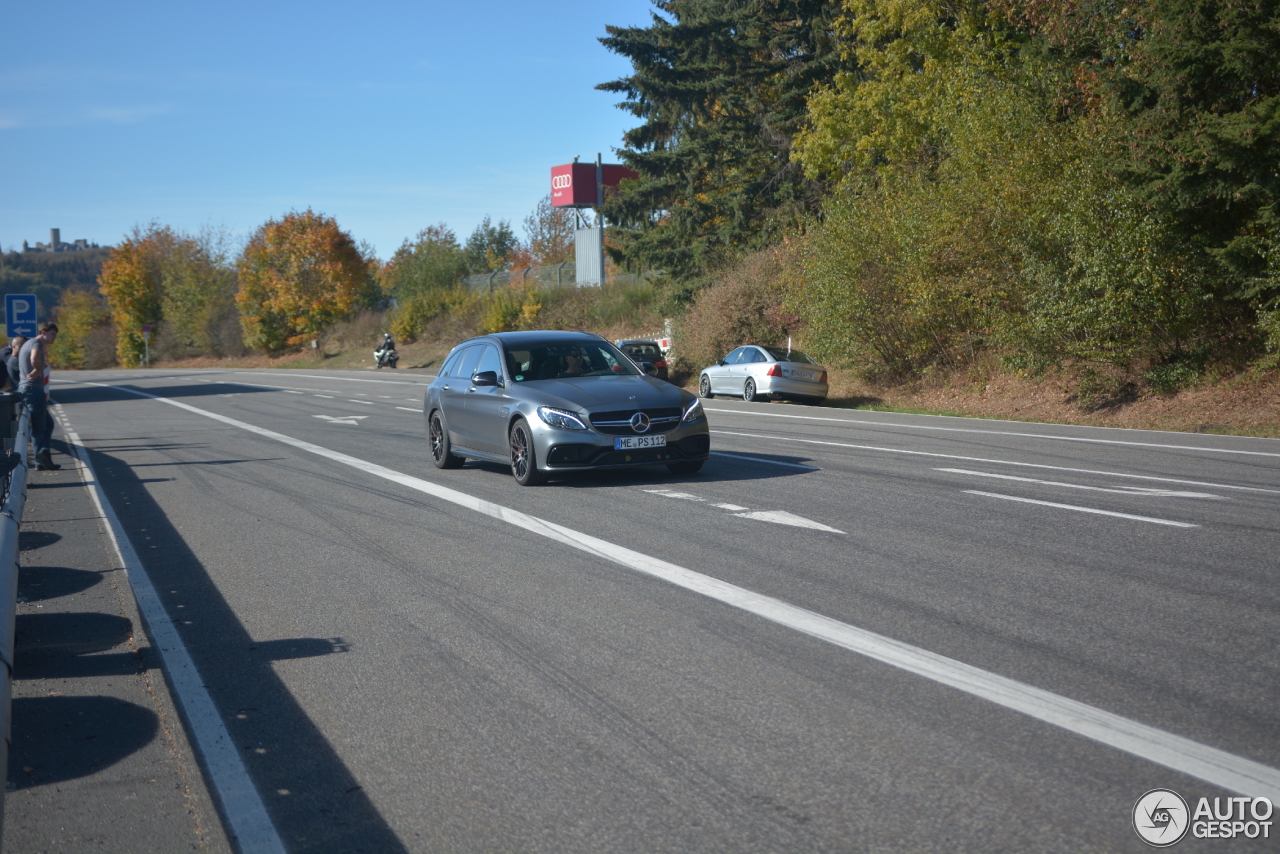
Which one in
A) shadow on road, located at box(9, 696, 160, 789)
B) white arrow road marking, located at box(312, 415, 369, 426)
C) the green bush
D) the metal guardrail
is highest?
the green bush

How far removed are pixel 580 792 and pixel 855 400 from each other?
24.6m

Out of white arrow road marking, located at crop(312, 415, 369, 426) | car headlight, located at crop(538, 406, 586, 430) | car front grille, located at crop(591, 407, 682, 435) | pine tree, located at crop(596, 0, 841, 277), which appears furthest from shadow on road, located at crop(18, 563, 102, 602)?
pine tree, located at crop(596, 0, 841, 277)

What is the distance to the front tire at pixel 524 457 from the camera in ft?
35.7

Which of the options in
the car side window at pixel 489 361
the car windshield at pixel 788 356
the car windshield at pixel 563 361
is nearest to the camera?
the car windshield at pixel 563 361

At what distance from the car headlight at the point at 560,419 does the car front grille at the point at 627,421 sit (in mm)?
161

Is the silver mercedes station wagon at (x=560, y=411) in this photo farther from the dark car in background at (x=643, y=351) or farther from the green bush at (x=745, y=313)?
the green bush at (x=745, y=313)

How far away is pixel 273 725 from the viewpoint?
442cm

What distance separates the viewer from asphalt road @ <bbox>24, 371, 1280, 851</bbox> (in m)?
3.45

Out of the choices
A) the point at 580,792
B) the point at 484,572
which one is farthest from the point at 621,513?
the point at 580,792

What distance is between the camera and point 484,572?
7.07 metres

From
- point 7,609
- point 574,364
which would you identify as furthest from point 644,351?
point 7,609

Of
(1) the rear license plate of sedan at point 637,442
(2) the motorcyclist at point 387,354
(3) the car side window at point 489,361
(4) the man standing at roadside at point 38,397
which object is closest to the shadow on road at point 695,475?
(1) the rear license plate of sedan at point 637,442

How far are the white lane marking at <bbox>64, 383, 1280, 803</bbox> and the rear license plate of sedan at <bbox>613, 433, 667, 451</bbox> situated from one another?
8.37 ft

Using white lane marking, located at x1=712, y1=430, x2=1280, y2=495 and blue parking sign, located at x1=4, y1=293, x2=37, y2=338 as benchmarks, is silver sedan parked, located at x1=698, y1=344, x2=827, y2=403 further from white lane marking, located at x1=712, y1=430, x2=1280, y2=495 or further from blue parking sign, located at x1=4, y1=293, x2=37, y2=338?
blue parking sign, located at x1=4, y1=293, x2=37, y2=338
